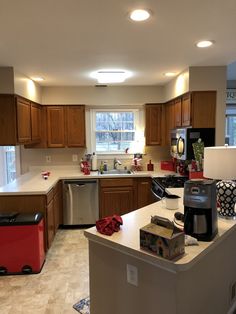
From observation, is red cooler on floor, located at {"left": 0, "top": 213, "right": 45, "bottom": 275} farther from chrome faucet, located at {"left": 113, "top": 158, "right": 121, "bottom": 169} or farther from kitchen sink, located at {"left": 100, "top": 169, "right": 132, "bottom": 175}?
chrome faucet, located at {"left": 113, "top": 158, "right": 121, "bottom": 169}

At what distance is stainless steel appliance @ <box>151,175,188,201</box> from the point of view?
11.4 ft

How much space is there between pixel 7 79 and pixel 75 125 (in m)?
1.58

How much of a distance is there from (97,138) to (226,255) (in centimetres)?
345

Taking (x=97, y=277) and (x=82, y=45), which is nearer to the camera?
(x=97, y=277)

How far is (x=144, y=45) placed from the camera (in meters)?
2.54

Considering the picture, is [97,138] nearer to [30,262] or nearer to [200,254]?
[30,262]

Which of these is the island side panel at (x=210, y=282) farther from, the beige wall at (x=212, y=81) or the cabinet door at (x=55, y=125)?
the cabinet door at (x=55, y=125)

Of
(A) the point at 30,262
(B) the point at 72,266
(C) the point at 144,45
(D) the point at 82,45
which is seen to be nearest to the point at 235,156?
(C) the point at 144,45

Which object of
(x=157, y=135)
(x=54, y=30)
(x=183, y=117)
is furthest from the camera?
(x=157, y=135)

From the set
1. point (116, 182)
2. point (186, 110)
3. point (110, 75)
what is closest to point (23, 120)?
point (110, 75)

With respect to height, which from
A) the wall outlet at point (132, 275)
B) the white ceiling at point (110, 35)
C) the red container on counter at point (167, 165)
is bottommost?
the wall outlet at point (132, 275)

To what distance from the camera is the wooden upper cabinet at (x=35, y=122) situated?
13.2 feet

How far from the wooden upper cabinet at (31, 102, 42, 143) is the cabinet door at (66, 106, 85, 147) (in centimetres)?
48

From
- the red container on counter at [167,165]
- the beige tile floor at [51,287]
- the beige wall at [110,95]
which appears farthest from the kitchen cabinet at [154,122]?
the beige tile floor at [51,287]
